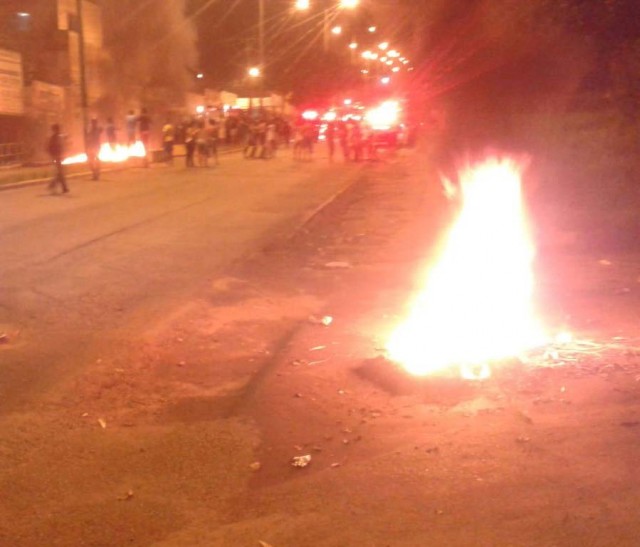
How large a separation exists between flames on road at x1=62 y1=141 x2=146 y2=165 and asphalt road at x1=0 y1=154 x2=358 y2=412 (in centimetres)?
727

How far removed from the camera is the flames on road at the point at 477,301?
7.95 m

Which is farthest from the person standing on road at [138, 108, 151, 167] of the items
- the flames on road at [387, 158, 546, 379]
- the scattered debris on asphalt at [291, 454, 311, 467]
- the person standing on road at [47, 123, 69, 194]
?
the scattered debris on asphalt at [291, 454, 311, 467]

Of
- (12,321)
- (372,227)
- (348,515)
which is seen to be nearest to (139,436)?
(348,515)

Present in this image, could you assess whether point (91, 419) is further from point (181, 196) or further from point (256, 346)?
point (181, 196)

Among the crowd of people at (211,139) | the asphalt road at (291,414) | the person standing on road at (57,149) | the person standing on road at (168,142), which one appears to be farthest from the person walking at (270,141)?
the asphalt road at (291,414)

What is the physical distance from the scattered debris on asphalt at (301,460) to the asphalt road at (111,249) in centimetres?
233

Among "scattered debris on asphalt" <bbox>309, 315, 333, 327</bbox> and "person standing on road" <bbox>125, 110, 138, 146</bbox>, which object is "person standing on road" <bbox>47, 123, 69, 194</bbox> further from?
"scattered debris on asphalt" <bbox>309, 315, 333, 327</bbox>

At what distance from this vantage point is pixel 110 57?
46.4 m

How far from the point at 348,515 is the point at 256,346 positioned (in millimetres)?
3816

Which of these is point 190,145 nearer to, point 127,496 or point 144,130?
point 144,130

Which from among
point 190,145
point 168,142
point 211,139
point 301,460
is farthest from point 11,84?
point 301,460

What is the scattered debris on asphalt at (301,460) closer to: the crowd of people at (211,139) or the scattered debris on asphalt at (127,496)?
the scattered debris on asphalt at (127,496)

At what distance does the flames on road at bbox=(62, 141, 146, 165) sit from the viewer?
117 ft

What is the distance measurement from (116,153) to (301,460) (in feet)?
108
